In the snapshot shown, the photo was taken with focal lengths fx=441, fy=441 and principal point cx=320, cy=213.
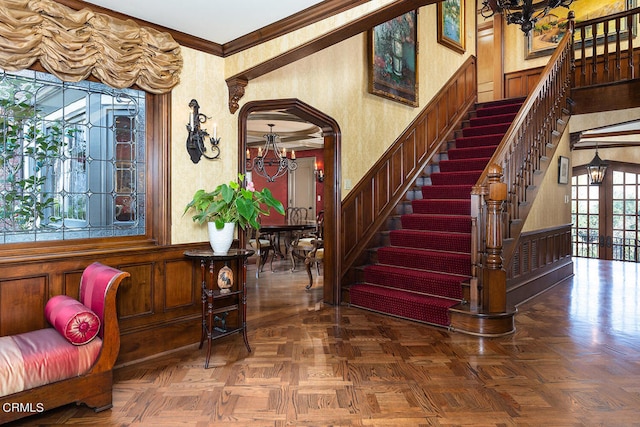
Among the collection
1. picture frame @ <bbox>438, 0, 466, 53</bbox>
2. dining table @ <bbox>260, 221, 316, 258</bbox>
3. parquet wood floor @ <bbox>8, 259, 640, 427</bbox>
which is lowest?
parquet wood floor @ <bbox>8, 259, 640, 427</bbox>

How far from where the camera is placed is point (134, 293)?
3.25m

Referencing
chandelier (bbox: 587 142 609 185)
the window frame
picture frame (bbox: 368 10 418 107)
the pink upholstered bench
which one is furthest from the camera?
chandelier (bbox: 587 142 609 185)

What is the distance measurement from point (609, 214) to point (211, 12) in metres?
9.83

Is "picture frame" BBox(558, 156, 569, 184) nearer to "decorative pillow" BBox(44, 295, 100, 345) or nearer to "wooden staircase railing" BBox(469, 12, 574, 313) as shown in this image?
"wooden staircase railing" BBox(469, 12, 574, 313)

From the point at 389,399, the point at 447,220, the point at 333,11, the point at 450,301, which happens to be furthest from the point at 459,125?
the point at 389,399

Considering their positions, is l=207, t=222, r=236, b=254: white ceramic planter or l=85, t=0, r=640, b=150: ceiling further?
l=207, t=222, r=236, b=254: white ceramic planter

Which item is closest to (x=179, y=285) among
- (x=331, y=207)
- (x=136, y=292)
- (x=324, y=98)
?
(x=136, y=292)

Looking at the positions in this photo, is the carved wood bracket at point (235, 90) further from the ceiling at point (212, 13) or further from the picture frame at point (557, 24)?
the picture frame at point (557, 24)

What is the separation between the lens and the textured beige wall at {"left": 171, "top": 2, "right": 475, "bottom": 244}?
3553 mm

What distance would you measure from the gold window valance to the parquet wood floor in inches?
81.1

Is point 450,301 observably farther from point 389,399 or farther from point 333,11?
point 333,11

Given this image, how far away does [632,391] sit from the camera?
8.93 feet

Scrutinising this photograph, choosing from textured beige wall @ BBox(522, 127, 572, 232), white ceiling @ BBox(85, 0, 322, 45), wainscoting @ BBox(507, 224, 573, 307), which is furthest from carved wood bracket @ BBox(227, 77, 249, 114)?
textured beige wall @ BBox(522, 127, 572, 232)

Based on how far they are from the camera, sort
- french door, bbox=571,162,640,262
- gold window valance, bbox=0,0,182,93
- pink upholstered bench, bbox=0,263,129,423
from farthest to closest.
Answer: french door, bbox=571,162,640,262, gold window valance, bbox=0,0,182,93, pink upholstered bench, bbox=0,263,129,423
